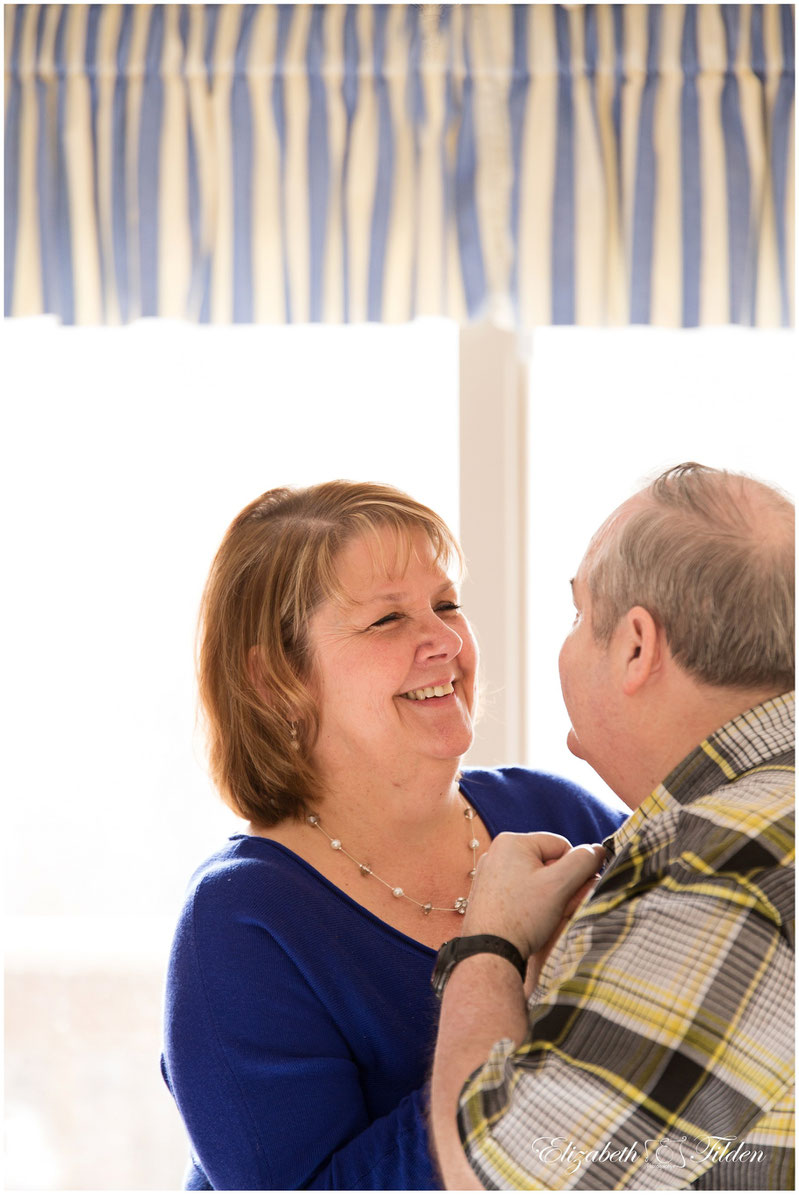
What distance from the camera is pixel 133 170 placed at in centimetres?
260

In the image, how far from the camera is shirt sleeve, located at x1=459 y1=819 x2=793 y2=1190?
0.93 m

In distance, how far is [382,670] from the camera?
1567 mm

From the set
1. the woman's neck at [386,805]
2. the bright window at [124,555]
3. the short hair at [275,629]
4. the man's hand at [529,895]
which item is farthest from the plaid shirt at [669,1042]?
the bright window at [124,555]

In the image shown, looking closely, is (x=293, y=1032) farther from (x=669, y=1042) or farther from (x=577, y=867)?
(x=669, y=1042)

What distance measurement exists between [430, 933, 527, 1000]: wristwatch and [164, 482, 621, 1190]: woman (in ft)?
0.71

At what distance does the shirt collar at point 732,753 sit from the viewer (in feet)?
3.49

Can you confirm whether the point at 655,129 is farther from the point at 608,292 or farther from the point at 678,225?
the point at 608,292

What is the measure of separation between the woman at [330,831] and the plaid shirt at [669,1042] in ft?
1.13

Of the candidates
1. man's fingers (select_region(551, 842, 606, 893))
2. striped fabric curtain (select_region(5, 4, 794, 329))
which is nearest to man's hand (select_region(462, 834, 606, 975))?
man's fingers (select_region(551, 842, 606, 893))

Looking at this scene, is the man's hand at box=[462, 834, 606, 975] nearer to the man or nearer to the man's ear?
the man

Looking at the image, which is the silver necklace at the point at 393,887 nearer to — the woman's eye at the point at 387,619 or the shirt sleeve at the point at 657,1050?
the woman's eye at the point at 387,619

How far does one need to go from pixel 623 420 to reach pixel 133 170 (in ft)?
4.42
